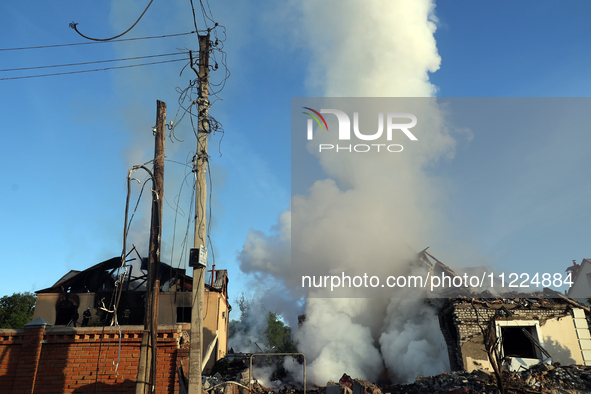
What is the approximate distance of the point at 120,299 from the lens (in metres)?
24.1

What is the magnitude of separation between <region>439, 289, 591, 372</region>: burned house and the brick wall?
572 inches

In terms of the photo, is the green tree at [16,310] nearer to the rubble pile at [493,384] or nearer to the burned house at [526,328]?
the rubble pile at [493,384]

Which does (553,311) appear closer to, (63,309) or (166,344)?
(166,344)

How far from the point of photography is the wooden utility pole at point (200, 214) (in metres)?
7.18

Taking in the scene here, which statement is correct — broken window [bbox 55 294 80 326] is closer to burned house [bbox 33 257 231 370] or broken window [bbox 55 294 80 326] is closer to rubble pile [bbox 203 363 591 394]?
burned house [bbox 33 257 231 370]

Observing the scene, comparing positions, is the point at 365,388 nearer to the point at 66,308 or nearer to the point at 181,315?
the point at 181,315

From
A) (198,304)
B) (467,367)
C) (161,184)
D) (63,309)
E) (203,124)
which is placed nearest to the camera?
(198,304)

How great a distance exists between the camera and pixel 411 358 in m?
21.9

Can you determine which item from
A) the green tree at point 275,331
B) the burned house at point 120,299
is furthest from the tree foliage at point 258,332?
the burned house at point 120,299

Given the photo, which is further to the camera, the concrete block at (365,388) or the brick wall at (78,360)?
the concrete block at (365,388)

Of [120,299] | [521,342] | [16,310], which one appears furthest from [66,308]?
[521,342]

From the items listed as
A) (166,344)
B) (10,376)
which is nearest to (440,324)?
(166,344)

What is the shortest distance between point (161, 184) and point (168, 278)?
17.0 metres

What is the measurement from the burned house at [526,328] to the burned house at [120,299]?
15.0 m
